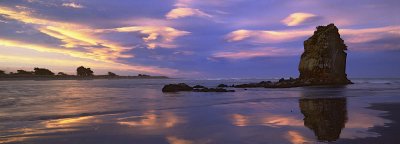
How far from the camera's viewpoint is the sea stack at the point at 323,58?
6231cm

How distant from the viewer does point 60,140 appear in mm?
9531

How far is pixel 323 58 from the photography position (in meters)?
62.5

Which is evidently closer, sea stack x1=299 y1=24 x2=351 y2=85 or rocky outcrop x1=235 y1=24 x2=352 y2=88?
rocky outcrop x1=235 y1=24 x2=352 y2=88

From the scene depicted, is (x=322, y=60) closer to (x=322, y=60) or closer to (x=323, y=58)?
(x=322, y=60)

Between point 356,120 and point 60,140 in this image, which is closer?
point 60,140

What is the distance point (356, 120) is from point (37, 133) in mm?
11739

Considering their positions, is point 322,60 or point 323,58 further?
point 323,58

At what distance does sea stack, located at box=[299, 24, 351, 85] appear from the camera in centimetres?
6231

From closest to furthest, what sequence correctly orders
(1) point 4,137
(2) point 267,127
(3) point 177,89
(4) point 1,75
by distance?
1. (1) point 4,137
2. (2) point 267,127
3. (3) point 177,89
4. (4) point 1,75

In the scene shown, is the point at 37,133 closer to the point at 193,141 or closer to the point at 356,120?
the point at 193,141

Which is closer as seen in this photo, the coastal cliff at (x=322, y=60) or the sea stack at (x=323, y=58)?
the coastal cliff at (x=322, y=60)

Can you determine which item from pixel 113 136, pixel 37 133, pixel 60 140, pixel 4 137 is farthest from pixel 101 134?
pixel 4 137

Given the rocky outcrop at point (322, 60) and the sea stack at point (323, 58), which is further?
the sea stack at point (323, 58)

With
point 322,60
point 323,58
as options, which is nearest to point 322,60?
point 322,60
